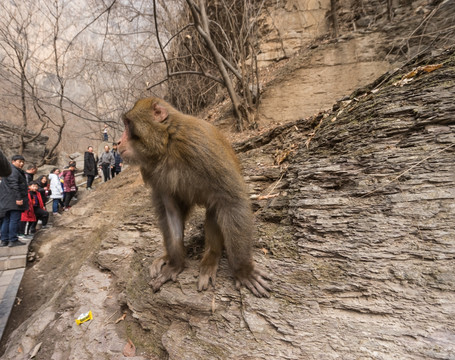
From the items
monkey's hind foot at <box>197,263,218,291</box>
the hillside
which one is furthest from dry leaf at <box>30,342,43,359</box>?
monkey's hind foot at <box>197,263,218,291</box>

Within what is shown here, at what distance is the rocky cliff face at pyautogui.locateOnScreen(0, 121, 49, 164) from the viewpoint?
1653cm

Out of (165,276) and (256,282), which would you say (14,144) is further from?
(256,282)

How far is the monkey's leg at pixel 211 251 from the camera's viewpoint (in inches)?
94.9

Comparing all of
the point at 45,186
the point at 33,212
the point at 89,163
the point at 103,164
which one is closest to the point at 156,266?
the point at 33,212

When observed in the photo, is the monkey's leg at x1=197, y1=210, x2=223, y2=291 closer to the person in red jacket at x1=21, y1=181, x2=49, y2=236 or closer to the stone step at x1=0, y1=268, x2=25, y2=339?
the stone step at x1=0, y1=268, x2=25, y2=339

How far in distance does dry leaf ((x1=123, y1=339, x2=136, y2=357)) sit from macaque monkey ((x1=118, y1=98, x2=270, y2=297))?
1.94 ft

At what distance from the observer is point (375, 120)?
2.82m

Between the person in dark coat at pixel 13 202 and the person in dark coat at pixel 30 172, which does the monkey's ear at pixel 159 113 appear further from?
the person in dark coat at pixel 30 172

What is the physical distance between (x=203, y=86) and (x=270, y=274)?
936 cm

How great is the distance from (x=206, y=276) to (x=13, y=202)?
5.90m

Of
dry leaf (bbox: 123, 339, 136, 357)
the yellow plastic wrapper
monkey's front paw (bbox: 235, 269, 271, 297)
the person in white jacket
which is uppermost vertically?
the person in white jacket

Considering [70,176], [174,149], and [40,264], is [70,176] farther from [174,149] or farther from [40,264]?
[174,149]

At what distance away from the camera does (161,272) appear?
2662mm

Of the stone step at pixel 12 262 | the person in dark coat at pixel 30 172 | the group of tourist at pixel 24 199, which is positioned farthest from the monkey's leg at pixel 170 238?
the person in dark coat at pixel 30 172
